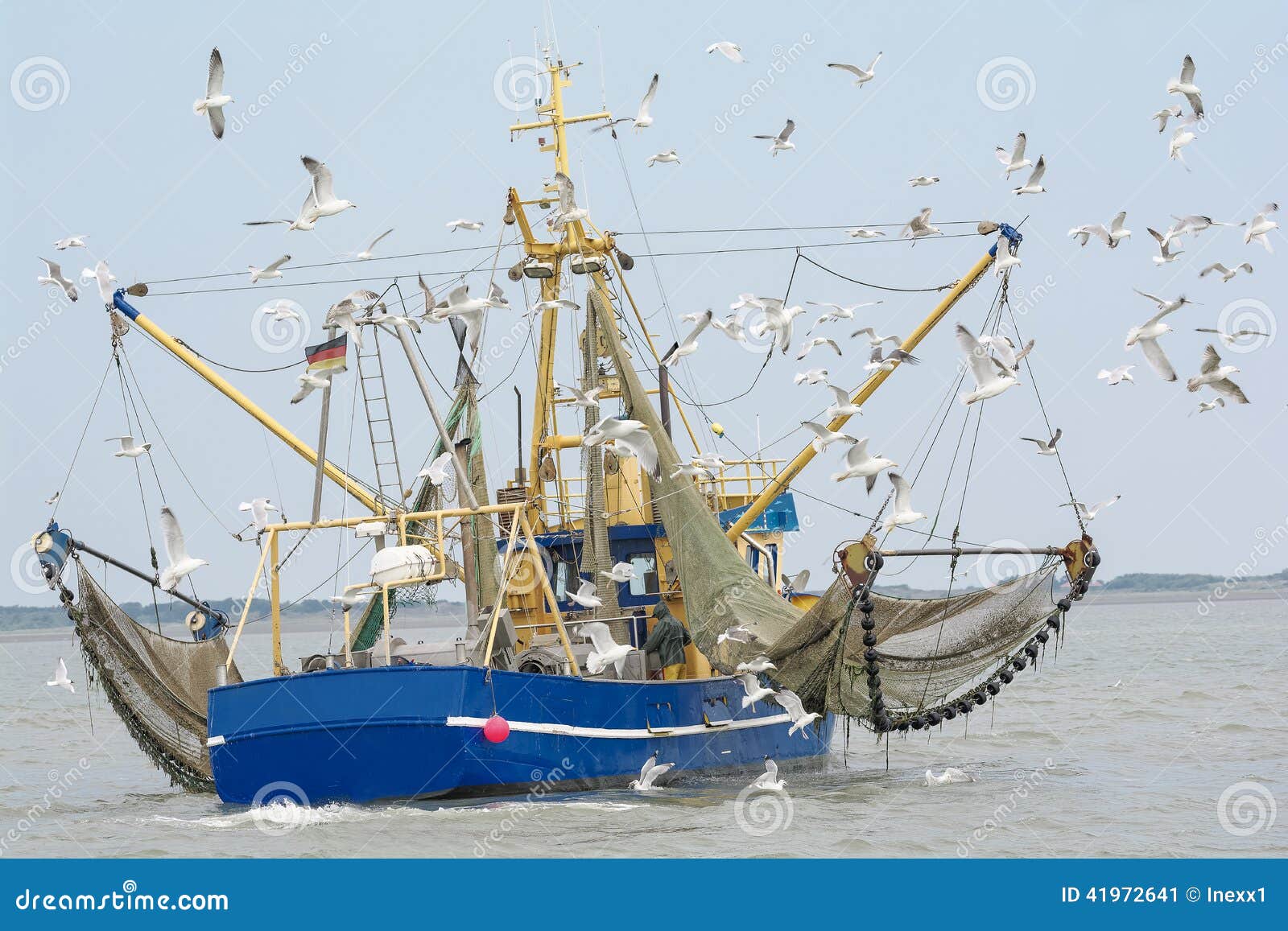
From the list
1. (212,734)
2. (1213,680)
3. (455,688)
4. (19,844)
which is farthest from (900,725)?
(1213,680)

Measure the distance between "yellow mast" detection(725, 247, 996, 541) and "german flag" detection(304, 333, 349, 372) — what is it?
596 centimetres

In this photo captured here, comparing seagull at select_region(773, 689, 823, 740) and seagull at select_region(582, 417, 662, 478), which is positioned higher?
seagull at select_region(582, 417, 662, 478)

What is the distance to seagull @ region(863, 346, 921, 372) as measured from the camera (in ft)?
64.5

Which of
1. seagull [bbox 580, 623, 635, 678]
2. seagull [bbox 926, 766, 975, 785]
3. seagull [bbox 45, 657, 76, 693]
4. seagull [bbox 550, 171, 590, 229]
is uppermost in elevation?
seagull [bbox 550, 171, 590, 229]

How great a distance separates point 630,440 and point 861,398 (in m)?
5.14

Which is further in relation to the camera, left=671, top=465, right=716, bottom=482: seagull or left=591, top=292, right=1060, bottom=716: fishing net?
left=671, top=465, right=716, bottom=482: seagull

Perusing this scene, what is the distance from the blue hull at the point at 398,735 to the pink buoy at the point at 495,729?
0.07 meters

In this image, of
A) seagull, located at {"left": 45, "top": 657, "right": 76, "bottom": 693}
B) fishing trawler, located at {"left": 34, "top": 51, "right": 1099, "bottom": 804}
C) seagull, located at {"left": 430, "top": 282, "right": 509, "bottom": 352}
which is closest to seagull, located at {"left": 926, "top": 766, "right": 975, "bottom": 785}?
fishing trawler, located at {"left": 34, "top": 51, "right": 1099, "bottom": 804}

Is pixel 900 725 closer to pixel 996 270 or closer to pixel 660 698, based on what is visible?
pixel 660 698

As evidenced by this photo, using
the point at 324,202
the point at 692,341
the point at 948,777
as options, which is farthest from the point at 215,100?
the point at 948,777

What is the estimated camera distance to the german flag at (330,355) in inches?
770

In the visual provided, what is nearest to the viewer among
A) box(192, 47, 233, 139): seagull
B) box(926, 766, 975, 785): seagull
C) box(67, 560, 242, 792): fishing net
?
box(192, 47, 233, 139): seagull

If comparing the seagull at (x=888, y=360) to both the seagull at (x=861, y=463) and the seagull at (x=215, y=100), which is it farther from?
the seagull at (x=215, y=100)

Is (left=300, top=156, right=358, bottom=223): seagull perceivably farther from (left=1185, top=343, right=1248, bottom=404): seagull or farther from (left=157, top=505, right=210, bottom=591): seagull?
(left=1185, top=343, right=1248, bottom=404): seagull
